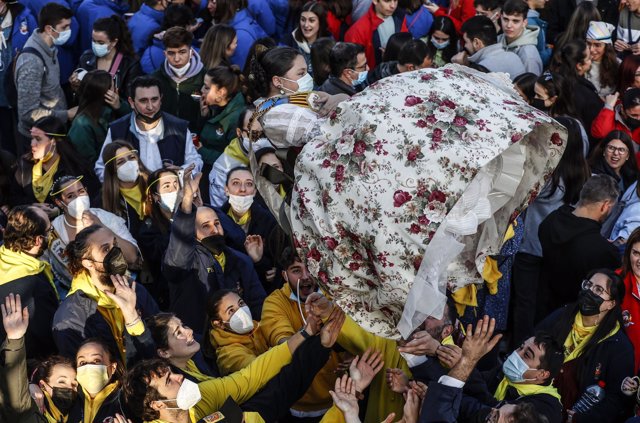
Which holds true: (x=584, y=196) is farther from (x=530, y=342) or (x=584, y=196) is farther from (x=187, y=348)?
(x=187, y=348)

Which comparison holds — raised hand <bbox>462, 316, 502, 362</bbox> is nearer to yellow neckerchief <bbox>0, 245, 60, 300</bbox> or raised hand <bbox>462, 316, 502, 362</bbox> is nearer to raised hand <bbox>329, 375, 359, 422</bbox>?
raised hand <bbox>329, 375, 359, 422</bbox>

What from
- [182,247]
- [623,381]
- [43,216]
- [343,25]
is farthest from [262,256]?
[343,25]

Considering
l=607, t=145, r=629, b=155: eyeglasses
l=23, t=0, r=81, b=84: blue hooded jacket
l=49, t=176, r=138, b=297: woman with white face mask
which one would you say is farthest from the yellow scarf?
l=23, t=0, r=81, b=84: blue hooded jacket

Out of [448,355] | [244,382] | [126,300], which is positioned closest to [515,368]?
[448,355]

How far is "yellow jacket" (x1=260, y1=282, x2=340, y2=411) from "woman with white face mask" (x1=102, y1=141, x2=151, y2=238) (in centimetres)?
150

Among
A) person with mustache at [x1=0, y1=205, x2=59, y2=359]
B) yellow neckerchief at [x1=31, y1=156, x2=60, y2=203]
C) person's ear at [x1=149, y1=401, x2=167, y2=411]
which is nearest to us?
person's ear at [x1=149, y1=401, x2=167, y2=411]

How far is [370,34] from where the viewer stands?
29.6 ft

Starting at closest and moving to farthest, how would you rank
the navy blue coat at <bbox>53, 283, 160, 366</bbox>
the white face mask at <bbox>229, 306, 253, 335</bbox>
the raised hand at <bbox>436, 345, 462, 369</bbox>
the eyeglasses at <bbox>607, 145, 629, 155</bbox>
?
1. the raised hand at <bbox>436, 345, 462, 369</bbox>
2. the navy blue coat at <bbox>53, 283, 160, 366</bbox>
3. the white face mask at <bbox>229, 306, 253, 335</bbox>
4. the eyeglasses at <bbox>607, 145, 629, 155</bbox>

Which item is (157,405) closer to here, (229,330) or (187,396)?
(187,396)

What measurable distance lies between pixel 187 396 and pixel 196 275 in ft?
5.31

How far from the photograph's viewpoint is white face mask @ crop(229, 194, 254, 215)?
6.68 metres

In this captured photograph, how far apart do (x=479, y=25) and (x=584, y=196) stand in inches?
89.7

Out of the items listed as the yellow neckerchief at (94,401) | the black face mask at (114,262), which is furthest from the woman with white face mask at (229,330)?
the yellow neckerchief at (94,401)

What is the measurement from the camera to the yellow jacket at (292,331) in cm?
530
